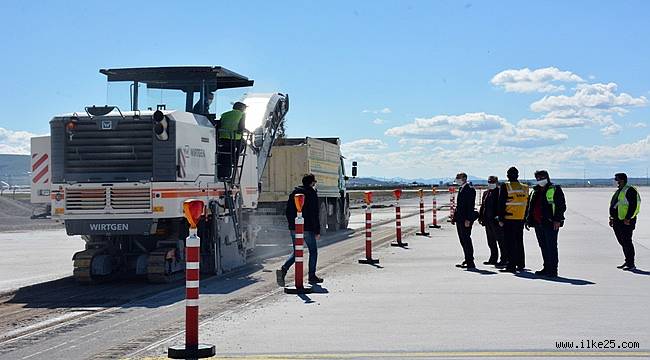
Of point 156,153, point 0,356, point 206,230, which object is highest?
point 156,153

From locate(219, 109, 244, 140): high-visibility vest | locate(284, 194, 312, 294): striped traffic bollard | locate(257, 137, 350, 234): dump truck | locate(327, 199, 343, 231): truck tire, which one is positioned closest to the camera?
locate(284, 194, 312, 294): striped traffic bollard

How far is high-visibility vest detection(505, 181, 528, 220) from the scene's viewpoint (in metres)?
15.6

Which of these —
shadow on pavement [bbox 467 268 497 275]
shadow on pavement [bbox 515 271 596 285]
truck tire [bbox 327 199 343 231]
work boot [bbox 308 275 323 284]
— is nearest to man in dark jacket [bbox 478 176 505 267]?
shadow on pavement [bbox 467 268 497 275]

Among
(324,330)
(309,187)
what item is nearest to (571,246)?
(309,187)

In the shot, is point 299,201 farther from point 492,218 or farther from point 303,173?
point 303,173

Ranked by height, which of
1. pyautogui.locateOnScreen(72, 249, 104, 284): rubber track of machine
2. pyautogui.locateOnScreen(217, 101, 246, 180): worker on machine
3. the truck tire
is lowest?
pyautogui.locateOnScreen(72, 249, 104, 284): rubber track of machine

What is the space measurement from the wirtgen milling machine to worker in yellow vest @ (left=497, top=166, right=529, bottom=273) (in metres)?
5.25

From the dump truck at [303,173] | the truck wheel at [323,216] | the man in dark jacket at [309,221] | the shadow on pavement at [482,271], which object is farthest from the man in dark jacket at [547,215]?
the truck wheel at [323,216]

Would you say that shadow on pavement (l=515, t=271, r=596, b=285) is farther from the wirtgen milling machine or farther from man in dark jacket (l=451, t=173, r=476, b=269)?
the wirtgen milling machine

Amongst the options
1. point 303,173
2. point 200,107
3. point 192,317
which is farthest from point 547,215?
point 303,173

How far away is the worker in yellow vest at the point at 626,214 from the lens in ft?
51.0

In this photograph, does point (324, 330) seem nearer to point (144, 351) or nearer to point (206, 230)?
point (144, 351)

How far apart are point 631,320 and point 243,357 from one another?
4.70 meters

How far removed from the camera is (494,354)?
319 inches
